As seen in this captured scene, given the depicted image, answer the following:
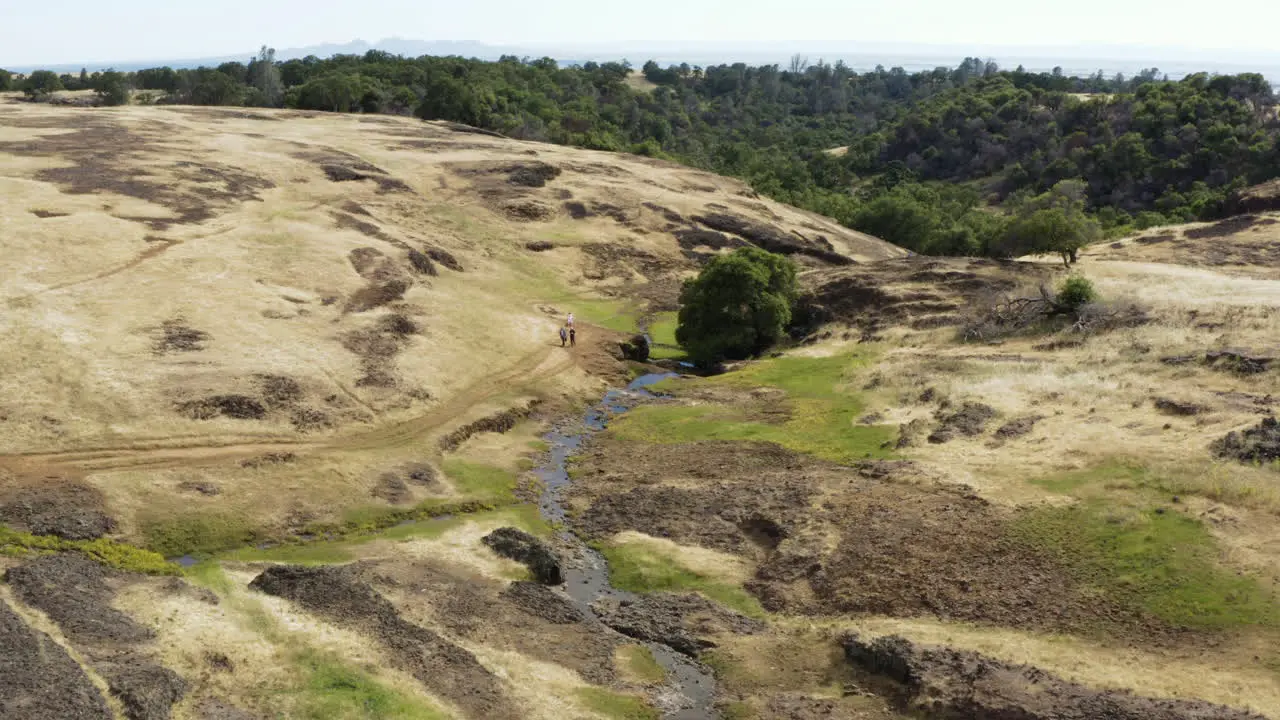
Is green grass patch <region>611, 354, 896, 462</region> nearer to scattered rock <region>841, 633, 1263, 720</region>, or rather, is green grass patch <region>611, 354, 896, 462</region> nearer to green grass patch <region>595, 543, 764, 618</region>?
green grass patch <region>595, 543, 764, 618</region>

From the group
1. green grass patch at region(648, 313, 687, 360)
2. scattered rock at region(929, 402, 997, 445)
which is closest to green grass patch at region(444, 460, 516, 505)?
scattered rock at region(929, 402, 997, 445)

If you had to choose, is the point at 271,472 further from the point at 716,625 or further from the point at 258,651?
the point at 716,625

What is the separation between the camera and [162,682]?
3089 cm

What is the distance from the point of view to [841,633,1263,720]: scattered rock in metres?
31.5

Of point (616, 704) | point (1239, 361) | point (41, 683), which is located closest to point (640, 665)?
point (616, 704)

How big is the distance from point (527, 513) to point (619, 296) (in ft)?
167

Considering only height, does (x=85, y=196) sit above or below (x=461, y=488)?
above

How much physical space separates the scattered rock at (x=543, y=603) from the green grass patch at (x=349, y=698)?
28.4ft

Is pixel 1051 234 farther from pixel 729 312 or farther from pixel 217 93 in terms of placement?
pixel 217 93

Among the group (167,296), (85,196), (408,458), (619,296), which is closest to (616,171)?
(619,296)

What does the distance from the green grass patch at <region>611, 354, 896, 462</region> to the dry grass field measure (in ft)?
1.12

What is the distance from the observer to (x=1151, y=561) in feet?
129

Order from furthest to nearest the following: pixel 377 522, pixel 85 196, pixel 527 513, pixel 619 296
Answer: pixel 619 296
pixel 85 196
pixel 527 513
pixel 377 522

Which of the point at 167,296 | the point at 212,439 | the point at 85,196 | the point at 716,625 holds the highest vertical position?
the point at 85,196
